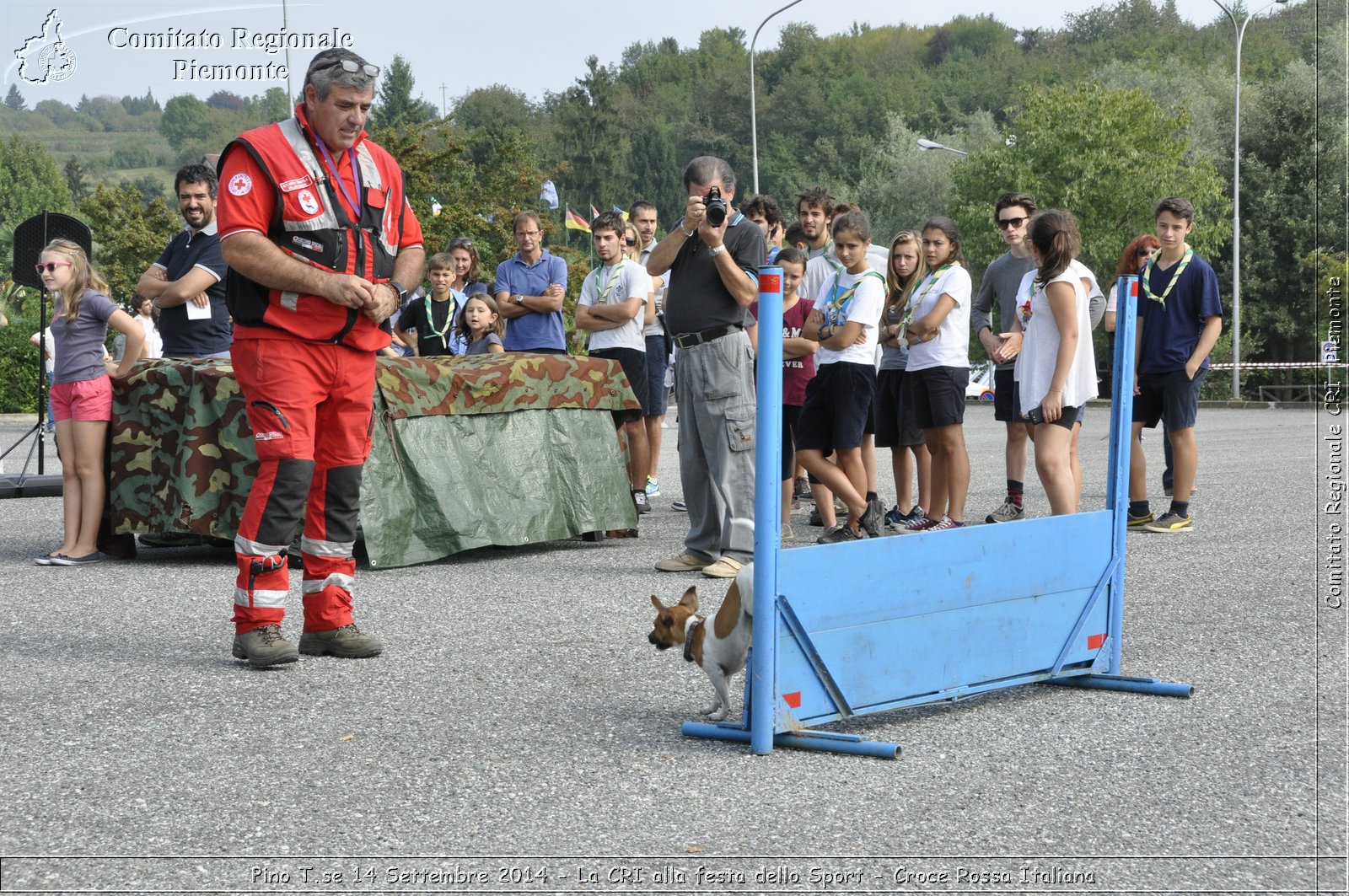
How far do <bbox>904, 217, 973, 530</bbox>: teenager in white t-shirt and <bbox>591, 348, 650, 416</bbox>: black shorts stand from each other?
83.9 inches

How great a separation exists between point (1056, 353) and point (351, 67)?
12.6 feet

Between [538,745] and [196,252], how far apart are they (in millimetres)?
4620

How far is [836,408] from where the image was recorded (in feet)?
24.8

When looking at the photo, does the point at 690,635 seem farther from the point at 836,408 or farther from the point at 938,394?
the point at 938,394

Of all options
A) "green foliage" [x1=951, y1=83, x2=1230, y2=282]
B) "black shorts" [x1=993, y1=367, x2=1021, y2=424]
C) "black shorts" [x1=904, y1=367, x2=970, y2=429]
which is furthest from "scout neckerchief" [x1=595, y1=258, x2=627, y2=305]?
"green foliage" [x1=951, y1=83, x2=1230, y2=282]

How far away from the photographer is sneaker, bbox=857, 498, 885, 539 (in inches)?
300

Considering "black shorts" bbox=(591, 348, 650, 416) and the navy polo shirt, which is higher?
the navy polo shirt

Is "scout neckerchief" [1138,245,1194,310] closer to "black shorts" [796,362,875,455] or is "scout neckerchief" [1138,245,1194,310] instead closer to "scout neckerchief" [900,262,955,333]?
"scout neckerchief" [900,262,955,333]

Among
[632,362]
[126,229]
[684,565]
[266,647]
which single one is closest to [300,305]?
[266,647]

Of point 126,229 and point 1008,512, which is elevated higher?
point 126,229

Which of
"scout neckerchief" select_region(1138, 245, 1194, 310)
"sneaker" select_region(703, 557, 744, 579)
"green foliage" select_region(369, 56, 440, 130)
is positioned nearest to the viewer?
"sneaker" select_region(703, 557, 744, 579)

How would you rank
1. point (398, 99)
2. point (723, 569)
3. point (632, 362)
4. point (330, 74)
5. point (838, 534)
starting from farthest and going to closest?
point (398, 99) < point (632, 362) < point (838, 534) < point (723, 569) < point (330, 74)

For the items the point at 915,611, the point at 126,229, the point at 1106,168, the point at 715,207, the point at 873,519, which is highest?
the point at 1106,168

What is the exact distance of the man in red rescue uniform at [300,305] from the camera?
4.84 meters
